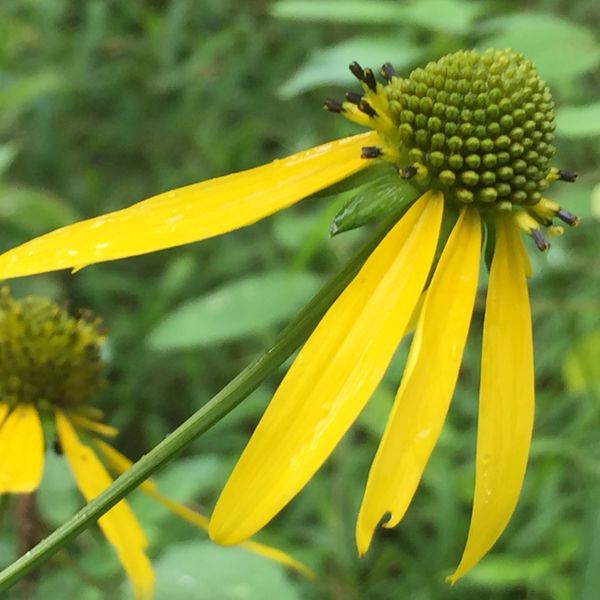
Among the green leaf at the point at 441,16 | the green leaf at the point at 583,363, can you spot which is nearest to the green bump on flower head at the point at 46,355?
the green leaf at the point at 441,16

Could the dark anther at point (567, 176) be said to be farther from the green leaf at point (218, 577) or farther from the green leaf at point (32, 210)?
the green leaf at point (32, 210)

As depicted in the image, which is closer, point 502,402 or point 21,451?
point 502,402

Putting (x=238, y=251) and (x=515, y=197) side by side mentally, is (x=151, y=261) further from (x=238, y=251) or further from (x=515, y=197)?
(x=515, y=197)

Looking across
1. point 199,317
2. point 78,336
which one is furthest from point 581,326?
point 78,336

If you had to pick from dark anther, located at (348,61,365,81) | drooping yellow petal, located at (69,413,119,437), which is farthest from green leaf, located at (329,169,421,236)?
drooping yellow petal, located at (69,413,119,437)

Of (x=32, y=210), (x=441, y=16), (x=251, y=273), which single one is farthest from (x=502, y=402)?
(x=251, y=273)

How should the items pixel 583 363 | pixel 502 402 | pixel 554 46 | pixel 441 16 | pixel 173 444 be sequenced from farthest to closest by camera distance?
pixel 583 363
pixel 441 16
pixel 554 46
pixel 502 402
pixel 173 444

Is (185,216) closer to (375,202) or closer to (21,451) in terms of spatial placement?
(375,202)
